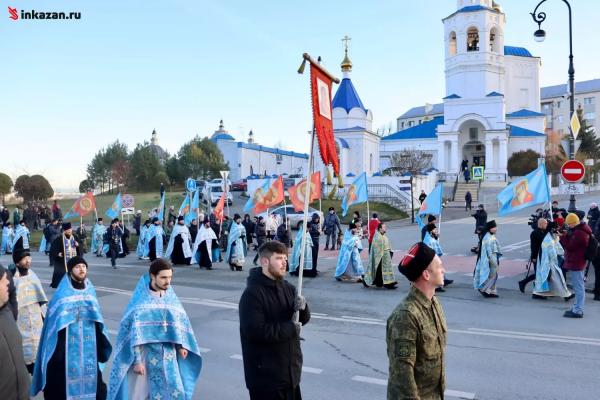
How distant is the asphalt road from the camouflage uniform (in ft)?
9.63

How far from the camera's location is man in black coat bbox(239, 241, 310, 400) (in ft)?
13.8

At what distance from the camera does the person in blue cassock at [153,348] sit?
4832 mm

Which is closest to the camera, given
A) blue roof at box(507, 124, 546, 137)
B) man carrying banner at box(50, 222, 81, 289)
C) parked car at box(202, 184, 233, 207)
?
man carrying banner at box(50, 222, 81, 289)

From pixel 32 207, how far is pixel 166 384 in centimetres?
3440

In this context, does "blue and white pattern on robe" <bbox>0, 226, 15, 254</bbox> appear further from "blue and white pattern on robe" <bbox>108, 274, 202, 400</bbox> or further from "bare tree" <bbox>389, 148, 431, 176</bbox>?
"bare tree" <bbox>389, 148, 431, 176</bbox>

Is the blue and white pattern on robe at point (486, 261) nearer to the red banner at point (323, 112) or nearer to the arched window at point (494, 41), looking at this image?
the red banner at point (323, 112)

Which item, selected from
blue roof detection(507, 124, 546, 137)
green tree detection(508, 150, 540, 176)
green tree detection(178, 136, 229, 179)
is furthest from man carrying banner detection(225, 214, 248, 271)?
blue roof detection(507, 124, 546, 137)

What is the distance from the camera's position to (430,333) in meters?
3.50

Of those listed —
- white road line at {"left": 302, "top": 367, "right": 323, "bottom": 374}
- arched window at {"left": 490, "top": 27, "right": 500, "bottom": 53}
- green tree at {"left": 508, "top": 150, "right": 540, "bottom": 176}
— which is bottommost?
white road line at {"left": 302, "top": 367, "right": 323, "bottom": 374}

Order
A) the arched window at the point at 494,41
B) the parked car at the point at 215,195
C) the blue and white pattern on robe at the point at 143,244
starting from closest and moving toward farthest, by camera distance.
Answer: the blue and white pattern on robe at the point at 143,244, the parked car at the point at 215,195, the arched window at the point at 494,41

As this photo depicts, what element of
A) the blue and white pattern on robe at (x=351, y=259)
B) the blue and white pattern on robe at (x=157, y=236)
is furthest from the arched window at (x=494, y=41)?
the blue and white pattern on robe at (x=351, y=259)

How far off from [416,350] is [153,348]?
2466 millimetres

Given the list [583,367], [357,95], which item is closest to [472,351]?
[583,367]

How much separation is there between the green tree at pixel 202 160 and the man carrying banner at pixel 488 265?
49001 mm
